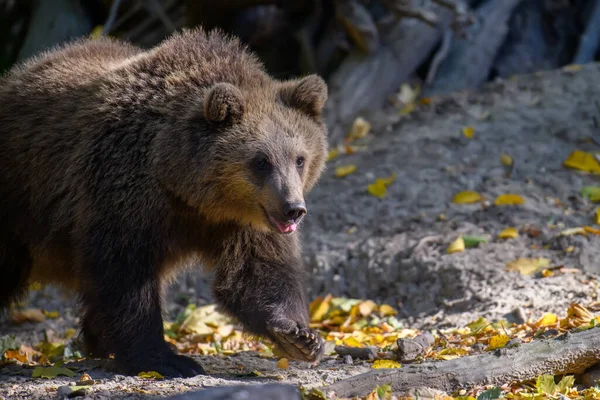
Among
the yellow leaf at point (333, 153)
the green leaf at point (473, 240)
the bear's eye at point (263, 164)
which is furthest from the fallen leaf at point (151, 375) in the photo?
the yellow leaf at point (333, 153)

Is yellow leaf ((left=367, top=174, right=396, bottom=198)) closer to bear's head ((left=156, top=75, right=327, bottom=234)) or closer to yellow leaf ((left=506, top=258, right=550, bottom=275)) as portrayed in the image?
yellow leaf ((left=506, top=258, right=550, bottom=275))

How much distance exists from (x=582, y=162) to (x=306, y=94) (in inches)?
179

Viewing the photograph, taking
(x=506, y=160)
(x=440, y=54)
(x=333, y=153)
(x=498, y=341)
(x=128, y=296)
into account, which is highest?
(x=440, y=54)

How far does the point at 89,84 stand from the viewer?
649cm

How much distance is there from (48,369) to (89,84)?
6.93 feet

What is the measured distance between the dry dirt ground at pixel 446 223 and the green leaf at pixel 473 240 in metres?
0.09

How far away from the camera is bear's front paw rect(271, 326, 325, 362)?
579 cm

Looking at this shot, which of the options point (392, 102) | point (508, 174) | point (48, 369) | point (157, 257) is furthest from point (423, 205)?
point (48, 369)

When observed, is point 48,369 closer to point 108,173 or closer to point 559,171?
point 108,173

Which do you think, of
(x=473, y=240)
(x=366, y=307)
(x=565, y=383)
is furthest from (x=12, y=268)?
(x=565, y=383)

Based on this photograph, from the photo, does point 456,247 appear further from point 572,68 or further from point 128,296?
point 572,68

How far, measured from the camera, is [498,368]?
497 centimetres

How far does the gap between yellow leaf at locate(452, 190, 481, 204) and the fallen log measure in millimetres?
Answer: 4180

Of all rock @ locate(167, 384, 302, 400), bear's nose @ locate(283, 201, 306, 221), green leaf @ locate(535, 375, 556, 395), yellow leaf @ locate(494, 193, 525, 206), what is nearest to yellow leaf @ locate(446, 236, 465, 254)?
yellow leaf @ locate(494, 193, 525, 206)
